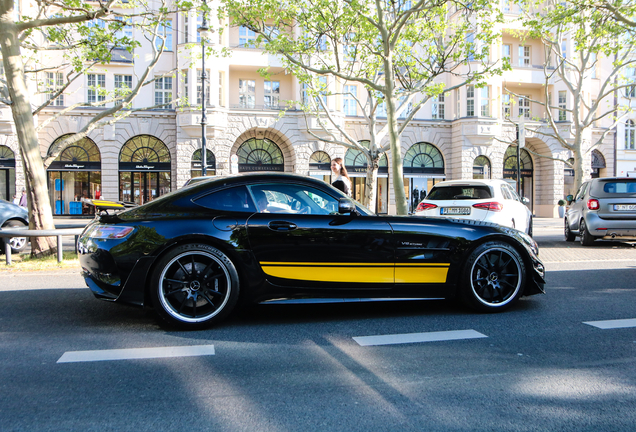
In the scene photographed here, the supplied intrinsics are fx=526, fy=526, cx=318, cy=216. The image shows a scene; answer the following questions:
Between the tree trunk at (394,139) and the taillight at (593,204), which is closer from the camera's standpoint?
the taillight at (593,204)

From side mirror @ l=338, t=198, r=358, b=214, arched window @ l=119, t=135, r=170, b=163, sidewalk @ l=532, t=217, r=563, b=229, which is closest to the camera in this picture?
side mirror @ l=338, t=198, r=358, b=214

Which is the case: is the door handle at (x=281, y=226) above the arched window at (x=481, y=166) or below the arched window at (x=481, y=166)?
below

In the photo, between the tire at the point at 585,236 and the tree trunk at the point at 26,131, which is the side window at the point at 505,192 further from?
the tree trunk at the point at 26,131

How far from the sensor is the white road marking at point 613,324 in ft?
15.4

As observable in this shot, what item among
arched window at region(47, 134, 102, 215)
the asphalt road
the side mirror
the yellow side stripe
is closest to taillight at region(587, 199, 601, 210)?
the asphalt road

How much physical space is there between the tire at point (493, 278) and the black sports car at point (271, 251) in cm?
1

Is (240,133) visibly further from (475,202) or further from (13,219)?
(475,202)

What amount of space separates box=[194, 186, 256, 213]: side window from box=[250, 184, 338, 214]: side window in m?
0.08

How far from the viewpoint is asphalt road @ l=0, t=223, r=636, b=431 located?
271 cm

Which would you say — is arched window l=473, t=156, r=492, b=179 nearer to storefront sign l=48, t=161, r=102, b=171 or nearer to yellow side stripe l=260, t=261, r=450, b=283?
storefront sign l=48, t=161, r=102, b=171

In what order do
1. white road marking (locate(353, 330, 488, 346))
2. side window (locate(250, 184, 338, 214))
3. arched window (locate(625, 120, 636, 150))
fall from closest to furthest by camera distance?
white road marking (locate(353, 330, 488, 346)), side window (locate(250, 184, 338, 214)), arched window (locate(625, 120, 636, 150))

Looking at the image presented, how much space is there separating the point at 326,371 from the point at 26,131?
351 inches

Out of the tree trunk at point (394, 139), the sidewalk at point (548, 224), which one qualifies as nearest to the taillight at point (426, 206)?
the tree trunk at point (394, 139)

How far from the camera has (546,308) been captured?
546 centimetres
